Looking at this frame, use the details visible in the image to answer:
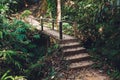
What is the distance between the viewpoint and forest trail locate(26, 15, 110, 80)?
11.2m

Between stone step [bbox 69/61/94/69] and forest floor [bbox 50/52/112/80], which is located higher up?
stone step [bbox 69/61/94/69]

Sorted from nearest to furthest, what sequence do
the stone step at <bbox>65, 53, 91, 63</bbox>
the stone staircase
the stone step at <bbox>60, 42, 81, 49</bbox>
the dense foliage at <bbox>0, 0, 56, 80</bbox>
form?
the stone staircase
the stone step at <bbox>65, 53, 91, 63</bbox>
the dense foliage at <bbox>0, 0, 56, 80</bbox>
the stone step at <bbox>60, 42, 81, 49</bbox>

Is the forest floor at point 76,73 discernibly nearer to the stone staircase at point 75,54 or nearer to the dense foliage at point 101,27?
the stone staircase at point 75,54

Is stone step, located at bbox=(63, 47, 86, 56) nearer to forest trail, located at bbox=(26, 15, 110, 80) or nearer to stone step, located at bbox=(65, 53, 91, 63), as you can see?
forest trail, located at bbox=(26, 15, 110, 80)

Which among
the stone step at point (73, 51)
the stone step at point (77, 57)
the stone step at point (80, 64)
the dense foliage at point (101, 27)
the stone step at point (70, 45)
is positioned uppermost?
the dense foliage at point (101, 27)

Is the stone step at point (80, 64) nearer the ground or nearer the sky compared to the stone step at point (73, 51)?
nearer the ground

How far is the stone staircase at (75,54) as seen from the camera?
12.1 m

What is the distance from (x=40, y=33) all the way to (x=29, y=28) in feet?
2.39

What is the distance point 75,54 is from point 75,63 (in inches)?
26.5

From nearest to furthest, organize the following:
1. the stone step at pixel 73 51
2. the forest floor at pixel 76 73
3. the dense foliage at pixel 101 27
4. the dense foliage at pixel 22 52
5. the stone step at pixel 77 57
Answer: the forest floor at pixel 76 73
the dense foliage at pixel 101 27
the stone step at pixel 77 57
the dense foliage at pixel 22 52
the stone step at pixel 73 51

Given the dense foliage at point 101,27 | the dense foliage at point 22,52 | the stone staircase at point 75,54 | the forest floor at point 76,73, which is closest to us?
the forest floor at point 76,73

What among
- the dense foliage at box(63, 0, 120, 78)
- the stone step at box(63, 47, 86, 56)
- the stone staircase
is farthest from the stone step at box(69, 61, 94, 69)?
the dense foliage at box(63, 0, 120, 78)

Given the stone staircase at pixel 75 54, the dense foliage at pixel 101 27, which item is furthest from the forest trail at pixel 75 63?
the dense foliage at pixel 101 27

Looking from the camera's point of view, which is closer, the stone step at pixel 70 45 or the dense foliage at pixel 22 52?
the dense foliage at pixel 22 52
